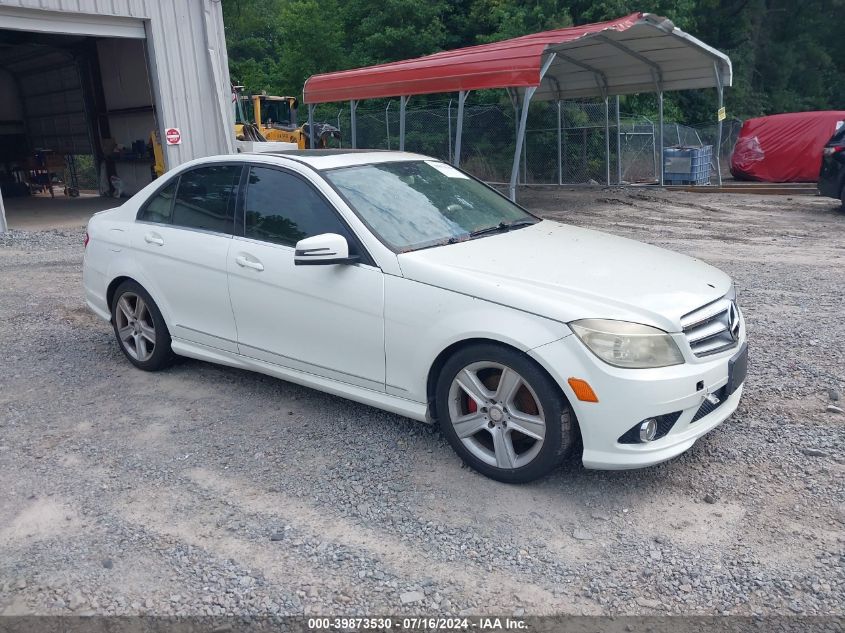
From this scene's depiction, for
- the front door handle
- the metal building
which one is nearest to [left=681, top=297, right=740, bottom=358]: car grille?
the front door handle

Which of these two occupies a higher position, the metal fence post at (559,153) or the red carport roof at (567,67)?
the red carport roof at (567,67)

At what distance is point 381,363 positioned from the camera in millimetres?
4086

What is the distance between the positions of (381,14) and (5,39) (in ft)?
42.4

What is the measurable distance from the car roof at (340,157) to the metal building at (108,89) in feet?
32.0

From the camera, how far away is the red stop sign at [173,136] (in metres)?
14.4

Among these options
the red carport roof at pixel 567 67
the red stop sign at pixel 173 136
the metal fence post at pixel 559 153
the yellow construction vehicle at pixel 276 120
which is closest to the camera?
the red carport roof at pixel 567 67

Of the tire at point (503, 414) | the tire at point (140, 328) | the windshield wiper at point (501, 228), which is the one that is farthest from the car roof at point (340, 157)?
the tire at point (503, 414)

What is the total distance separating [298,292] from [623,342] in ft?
6.34

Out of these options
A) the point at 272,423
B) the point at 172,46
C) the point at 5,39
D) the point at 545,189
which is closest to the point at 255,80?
the point at 5,39

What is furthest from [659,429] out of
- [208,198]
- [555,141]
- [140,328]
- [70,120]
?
[70,120]

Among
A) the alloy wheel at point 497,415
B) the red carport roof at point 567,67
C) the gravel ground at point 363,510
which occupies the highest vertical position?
the red carport roof at point 567,67

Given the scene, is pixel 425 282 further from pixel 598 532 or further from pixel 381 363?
pixel 598 532

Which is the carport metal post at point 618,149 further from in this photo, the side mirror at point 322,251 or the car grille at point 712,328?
the side mirror at point 322,251

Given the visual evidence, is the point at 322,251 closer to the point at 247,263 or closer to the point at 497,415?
the point at 247,263
